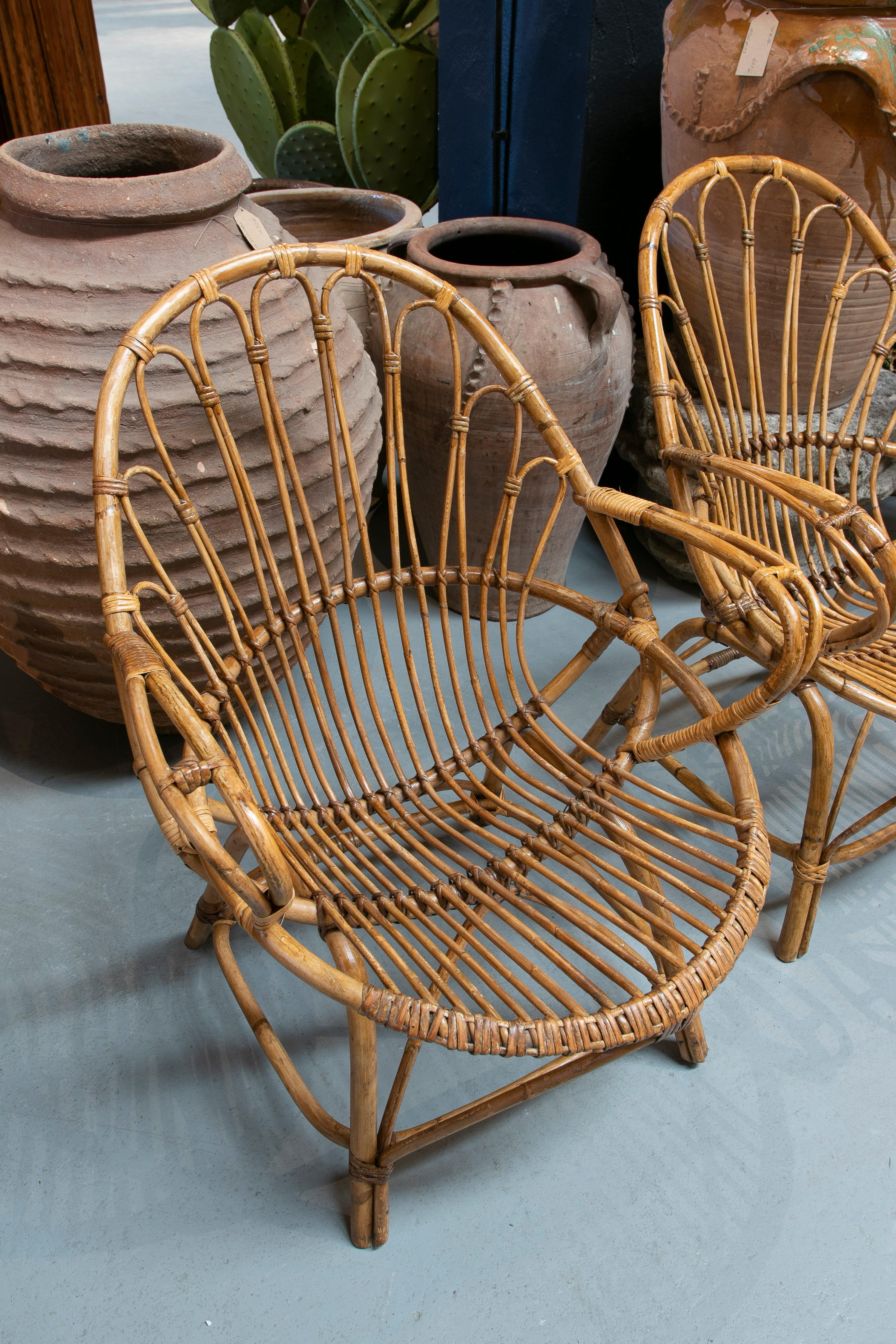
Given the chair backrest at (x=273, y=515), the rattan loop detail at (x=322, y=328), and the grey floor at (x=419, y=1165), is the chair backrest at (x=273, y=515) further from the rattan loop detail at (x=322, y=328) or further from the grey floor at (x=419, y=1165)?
the grey floor at (x=419, y=1165)

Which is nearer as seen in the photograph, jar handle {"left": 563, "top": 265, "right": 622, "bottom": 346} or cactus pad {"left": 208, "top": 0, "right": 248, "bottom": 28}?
jar handle {"left": 563, "top": 265, "right": 622, "bottom": 346}

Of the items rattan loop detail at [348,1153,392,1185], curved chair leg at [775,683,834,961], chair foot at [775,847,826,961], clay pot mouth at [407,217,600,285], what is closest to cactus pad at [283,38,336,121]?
clay pot mouth at [407,217,600,285]

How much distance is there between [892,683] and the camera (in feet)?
4.43

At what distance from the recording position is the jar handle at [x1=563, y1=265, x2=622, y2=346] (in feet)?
5.78

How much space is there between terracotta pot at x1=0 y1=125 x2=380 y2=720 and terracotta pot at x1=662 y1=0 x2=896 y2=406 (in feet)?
2.90

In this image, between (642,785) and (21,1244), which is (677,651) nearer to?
(642,785)

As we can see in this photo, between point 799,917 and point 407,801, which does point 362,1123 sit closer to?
point 407,801

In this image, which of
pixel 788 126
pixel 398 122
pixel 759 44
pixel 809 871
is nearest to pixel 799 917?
pixel 809 871

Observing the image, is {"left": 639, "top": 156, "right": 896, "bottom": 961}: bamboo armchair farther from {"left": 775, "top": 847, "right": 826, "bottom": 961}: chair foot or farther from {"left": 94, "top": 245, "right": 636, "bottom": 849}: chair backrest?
{"left": 94, "top": 245, "right": 636, "bottom": 849}: chair backrest

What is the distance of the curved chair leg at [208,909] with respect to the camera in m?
1.26

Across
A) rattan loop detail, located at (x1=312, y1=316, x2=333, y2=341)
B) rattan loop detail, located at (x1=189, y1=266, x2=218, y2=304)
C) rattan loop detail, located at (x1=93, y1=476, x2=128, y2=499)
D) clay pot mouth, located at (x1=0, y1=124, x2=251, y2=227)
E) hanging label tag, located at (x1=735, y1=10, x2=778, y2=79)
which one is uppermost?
hanging label tag, located at (x1=735, y1=10, x2=778, y2=79)

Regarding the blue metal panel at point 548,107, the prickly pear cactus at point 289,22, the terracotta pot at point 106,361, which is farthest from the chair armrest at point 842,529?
the prickly pear cactus at point 289,22

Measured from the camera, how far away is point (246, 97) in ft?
11.1

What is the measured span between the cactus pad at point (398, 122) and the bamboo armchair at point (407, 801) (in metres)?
1.69
